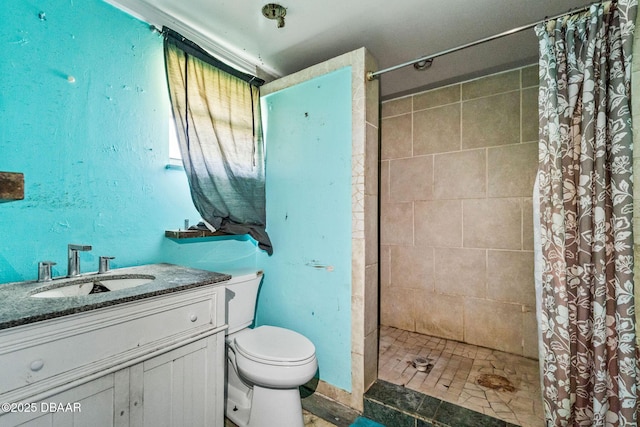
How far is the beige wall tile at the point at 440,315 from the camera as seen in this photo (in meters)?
2.36

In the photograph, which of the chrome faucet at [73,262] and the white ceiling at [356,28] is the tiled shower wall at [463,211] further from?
the chrome faucet at [73,262]

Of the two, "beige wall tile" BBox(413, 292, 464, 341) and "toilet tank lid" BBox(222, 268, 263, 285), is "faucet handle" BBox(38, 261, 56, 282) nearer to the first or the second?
"toilet tank lid" BBox(222, 268, 263, 285)

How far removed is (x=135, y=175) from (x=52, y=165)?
333mm

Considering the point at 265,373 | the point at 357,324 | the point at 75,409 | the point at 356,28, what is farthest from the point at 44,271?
the point at 356,28

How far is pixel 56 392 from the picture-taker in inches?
34.7

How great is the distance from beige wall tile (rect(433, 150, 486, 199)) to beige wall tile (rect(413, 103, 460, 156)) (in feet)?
0.30

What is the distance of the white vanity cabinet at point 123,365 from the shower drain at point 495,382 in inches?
61.9

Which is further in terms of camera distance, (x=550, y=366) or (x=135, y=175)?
(x=135, y=175)

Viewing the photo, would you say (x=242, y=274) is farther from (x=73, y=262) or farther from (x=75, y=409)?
(x=75, y=409)

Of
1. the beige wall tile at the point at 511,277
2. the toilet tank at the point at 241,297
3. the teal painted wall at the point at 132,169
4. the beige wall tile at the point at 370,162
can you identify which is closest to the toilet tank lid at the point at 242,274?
the toilet tank at the point at 241,297

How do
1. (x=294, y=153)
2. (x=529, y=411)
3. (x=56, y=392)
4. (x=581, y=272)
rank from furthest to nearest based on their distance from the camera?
(x=294, y=153)
(x=529, y=411)
(x=581, y=272)
(x=56, y=392)

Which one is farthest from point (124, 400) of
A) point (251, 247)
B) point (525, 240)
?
point (525, 240)

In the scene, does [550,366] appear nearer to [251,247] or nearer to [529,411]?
[529,411]

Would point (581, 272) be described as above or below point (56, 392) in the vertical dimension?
above
